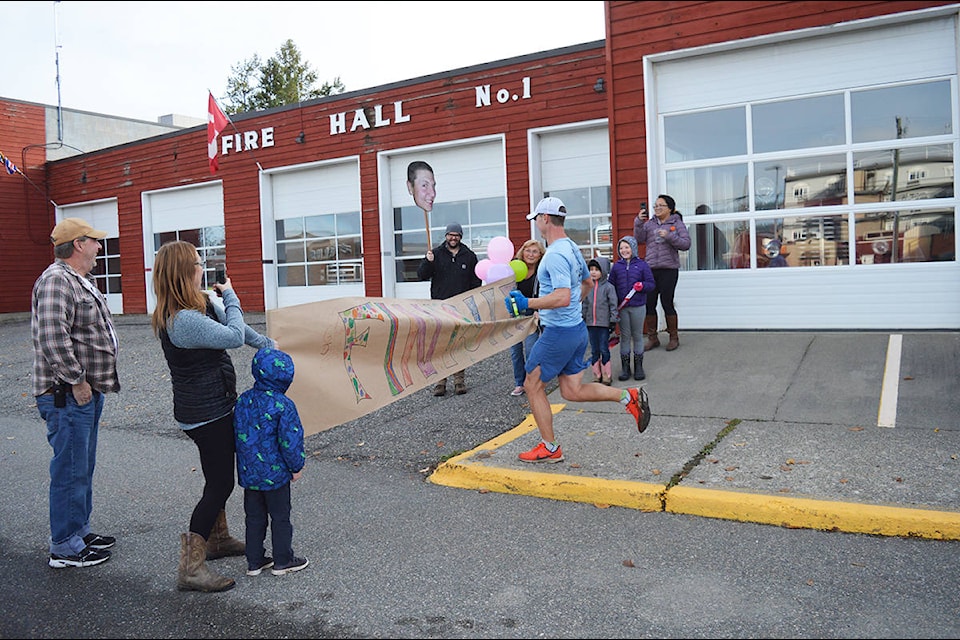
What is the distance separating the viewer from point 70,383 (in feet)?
14.5

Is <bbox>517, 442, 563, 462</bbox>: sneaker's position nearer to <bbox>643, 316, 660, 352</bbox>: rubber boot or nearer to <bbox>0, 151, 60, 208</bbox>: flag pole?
<bbox>643, 316, 660, 352</bbox>: rubber boot

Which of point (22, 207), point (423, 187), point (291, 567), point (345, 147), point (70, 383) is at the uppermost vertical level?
point (345, 147)

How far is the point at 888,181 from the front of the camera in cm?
992

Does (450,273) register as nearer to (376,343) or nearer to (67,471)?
(376,343)

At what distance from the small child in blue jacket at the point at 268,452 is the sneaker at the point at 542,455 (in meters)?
2.26

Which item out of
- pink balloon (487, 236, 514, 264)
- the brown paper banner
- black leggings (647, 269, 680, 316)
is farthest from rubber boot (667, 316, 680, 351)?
the brown paper banner

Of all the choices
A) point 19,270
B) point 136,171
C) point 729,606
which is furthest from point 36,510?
point 19,270

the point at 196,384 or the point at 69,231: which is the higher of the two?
the point at 69,231

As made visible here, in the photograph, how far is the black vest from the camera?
414cm

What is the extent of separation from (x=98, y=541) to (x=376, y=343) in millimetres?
2118

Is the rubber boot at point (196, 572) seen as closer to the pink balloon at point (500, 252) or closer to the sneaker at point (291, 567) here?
the sneaker at point (291, 567)

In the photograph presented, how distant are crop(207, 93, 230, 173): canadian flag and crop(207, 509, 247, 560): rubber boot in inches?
608

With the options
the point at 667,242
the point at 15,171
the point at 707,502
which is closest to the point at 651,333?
the point at 667,242

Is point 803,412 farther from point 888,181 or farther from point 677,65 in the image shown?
point 677,65
